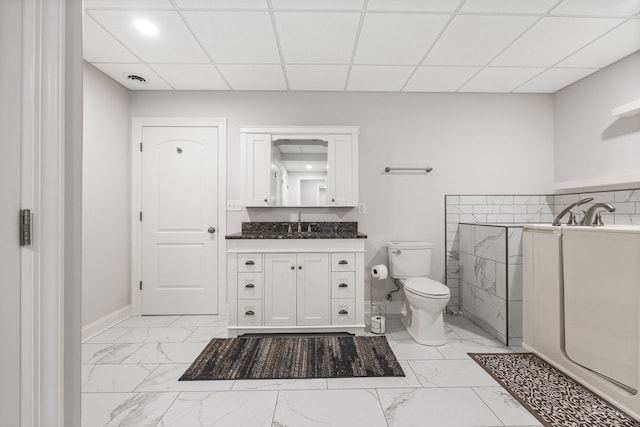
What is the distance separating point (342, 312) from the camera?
2531 millimetres

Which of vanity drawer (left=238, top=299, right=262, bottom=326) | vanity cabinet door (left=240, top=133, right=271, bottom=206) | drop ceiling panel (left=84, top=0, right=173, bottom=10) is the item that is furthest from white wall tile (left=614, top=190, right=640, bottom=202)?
drop ceiling panel (left=84, top=0, right=173, bottom=10)

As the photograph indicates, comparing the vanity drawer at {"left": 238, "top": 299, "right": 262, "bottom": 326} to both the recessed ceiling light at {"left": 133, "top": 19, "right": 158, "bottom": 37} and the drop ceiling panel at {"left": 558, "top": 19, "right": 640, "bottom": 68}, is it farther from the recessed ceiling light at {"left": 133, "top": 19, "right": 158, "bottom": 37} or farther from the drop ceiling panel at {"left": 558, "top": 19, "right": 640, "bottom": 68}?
the drop ceiling panel at {"left": 558, "top": 19, "right": 640, "bottom": 68}

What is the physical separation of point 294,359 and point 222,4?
2.40m

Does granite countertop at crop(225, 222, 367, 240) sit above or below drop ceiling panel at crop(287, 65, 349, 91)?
below

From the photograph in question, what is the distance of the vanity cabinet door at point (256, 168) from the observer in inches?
111

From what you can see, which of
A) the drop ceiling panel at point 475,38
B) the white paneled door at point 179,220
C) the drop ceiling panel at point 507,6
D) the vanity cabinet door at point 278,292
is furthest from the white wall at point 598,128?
the white paneled door at point 179,220

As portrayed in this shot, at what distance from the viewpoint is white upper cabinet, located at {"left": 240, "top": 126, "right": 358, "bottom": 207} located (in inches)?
112

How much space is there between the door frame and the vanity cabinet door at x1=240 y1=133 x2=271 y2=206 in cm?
32

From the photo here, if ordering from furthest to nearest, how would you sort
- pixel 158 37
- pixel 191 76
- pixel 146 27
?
pixel 191 76 → pixel 158 37 → pixel 146 27

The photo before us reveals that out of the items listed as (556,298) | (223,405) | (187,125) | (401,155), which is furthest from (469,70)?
(223,405)

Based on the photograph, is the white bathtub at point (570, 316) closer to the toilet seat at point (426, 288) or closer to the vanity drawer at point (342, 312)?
the toilet seat at point (426, 288)

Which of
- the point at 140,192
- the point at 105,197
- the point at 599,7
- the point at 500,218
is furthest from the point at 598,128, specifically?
the point at 105,197

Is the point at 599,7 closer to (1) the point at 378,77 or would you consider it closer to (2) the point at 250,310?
(1) the point at 378,77

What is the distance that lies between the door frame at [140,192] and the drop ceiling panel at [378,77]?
1.40m
